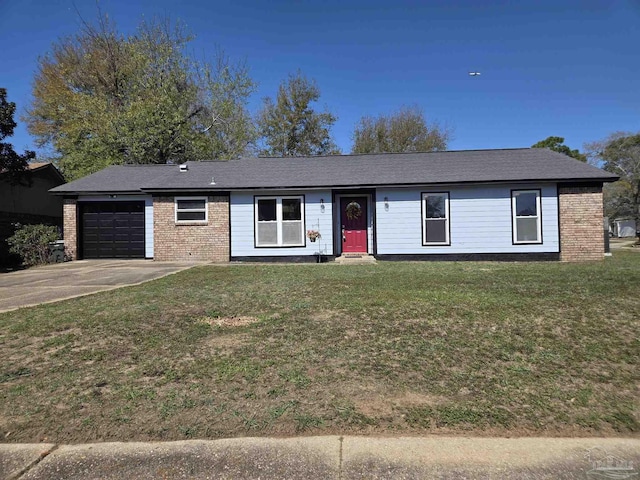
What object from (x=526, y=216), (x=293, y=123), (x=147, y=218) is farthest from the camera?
(x=293, y=123)

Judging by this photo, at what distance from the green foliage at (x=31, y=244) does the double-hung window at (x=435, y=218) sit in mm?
14304

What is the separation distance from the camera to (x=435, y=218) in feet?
46.2

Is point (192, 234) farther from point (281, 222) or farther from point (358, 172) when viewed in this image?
point (358, 172)

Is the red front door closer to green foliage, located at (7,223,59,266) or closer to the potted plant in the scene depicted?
the potted plant

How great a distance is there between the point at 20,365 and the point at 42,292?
501 centimetres

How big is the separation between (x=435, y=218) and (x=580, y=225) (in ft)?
15.9

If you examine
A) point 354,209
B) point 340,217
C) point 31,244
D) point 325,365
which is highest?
point 354,209

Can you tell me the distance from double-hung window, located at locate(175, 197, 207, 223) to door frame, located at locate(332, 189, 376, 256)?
4.89 m

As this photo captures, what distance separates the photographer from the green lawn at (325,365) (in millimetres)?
3090

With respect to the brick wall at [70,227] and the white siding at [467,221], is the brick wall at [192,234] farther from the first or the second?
the white siding at [467,221]

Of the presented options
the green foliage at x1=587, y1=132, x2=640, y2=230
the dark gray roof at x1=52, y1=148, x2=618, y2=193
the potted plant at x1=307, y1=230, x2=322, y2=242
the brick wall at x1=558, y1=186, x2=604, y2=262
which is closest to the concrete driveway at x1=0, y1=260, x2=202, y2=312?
the dark gray roof at x1=52, y1=148, x2=618, y2=193

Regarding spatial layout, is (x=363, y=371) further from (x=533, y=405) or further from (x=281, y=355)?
(x=533, y=405)

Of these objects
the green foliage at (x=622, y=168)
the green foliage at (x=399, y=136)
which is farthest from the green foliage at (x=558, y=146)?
the green foliage at (x=399, y=136)

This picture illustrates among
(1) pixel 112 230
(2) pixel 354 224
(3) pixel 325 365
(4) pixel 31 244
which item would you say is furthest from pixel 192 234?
(3) pixel 325 365
